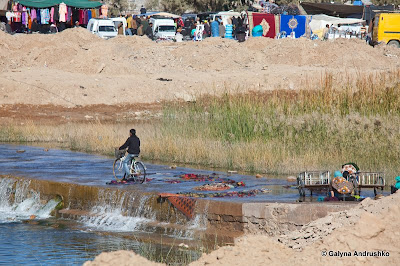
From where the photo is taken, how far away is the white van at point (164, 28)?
48.7 meters

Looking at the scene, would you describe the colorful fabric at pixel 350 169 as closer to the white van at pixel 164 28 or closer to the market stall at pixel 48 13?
the white van at pixel 164 28

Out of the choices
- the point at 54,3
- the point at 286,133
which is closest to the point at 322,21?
the point at 54,3

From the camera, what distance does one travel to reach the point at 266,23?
49.0 m

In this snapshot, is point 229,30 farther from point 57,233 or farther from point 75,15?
point 57,233

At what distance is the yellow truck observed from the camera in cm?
4241

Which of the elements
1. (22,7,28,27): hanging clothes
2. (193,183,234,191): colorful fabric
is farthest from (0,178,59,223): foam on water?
(22,7,28,27): hanging clothes

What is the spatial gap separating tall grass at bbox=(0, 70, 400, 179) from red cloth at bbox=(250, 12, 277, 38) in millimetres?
27903

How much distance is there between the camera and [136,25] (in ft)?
162

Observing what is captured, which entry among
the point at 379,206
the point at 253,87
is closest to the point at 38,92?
the point at 253,87

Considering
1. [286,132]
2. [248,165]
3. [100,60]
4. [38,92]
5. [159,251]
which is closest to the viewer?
[159,251]

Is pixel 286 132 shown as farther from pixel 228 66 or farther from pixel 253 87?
pixel 228 66

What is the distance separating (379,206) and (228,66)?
30.4 metres

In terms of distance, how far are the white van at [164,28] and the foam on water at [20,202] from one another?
33711 mm

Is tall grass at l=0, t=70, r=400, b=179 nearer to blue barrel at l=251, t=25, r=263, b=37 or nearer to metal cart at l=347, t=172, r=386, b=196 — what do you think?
metal cart at l=347, t=172, r=386, b=196
